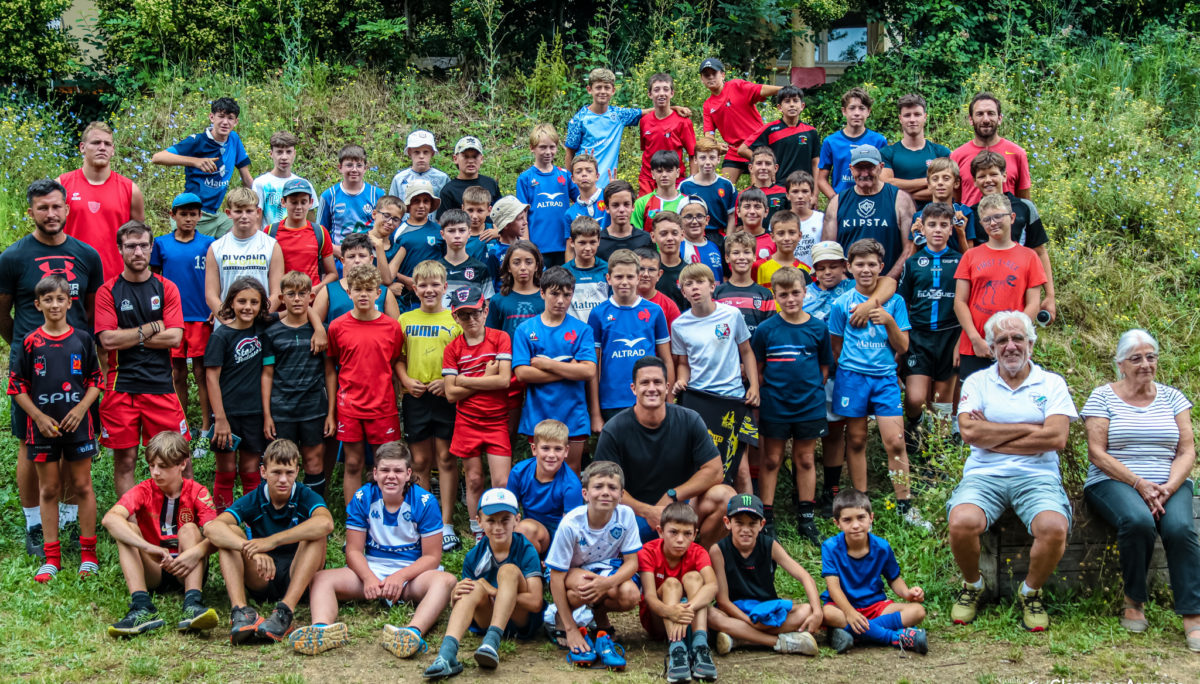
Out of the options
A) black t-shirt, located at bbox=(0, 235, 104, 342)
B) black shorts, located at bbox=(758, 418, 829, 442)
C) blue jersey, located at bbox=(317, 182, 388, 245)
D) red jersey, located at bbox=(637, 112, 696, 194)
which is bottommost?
black shorts, located at bbox=(758, 418, 829, 442)

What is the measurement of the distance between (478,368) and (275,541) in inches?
67.9

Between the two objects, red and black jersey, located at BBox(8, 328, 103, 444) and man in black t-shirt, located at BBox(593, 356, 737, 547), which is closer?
man in black t-shirt, located at BBox(593, 356, 737, 547)

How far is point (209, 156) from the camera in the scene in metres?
8.64

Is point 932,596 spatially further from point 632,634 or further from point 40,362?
point 40,362

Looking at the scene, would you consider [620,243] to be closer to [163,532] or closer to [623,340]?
[623,340]

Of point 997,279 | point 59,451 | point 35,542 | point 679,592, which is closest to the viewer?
point 679,592

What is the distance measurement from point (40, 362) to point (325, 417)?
6.00ft

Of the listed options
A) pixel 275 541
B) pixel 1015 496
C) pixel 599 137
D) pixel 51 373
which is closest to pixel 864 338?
pixel 1015 496

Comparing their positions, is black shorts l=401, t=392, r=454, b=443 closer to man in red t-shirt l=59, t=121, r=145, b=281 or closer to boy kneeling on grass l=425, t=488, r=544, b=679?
boy kneeling on grass l=425, t=488, r=544, b=679

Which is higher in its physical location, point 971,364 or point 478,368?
point 478,368

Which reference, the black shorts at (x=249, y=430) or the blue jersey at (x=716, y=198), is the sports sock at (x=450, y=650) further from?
the blue jersey at (x=716, y=198)

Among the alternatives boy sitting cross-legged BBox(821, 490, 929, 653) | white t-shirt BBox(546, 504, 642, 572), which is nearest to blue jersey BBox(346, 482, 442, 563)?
white t-shirt BBox(546, 504, 642, 572)

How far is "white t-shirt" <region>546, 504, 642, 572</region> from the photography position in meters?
5.57

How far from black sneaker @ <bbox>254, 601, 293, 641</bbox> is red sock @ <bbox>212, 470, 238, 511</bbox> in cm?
155
